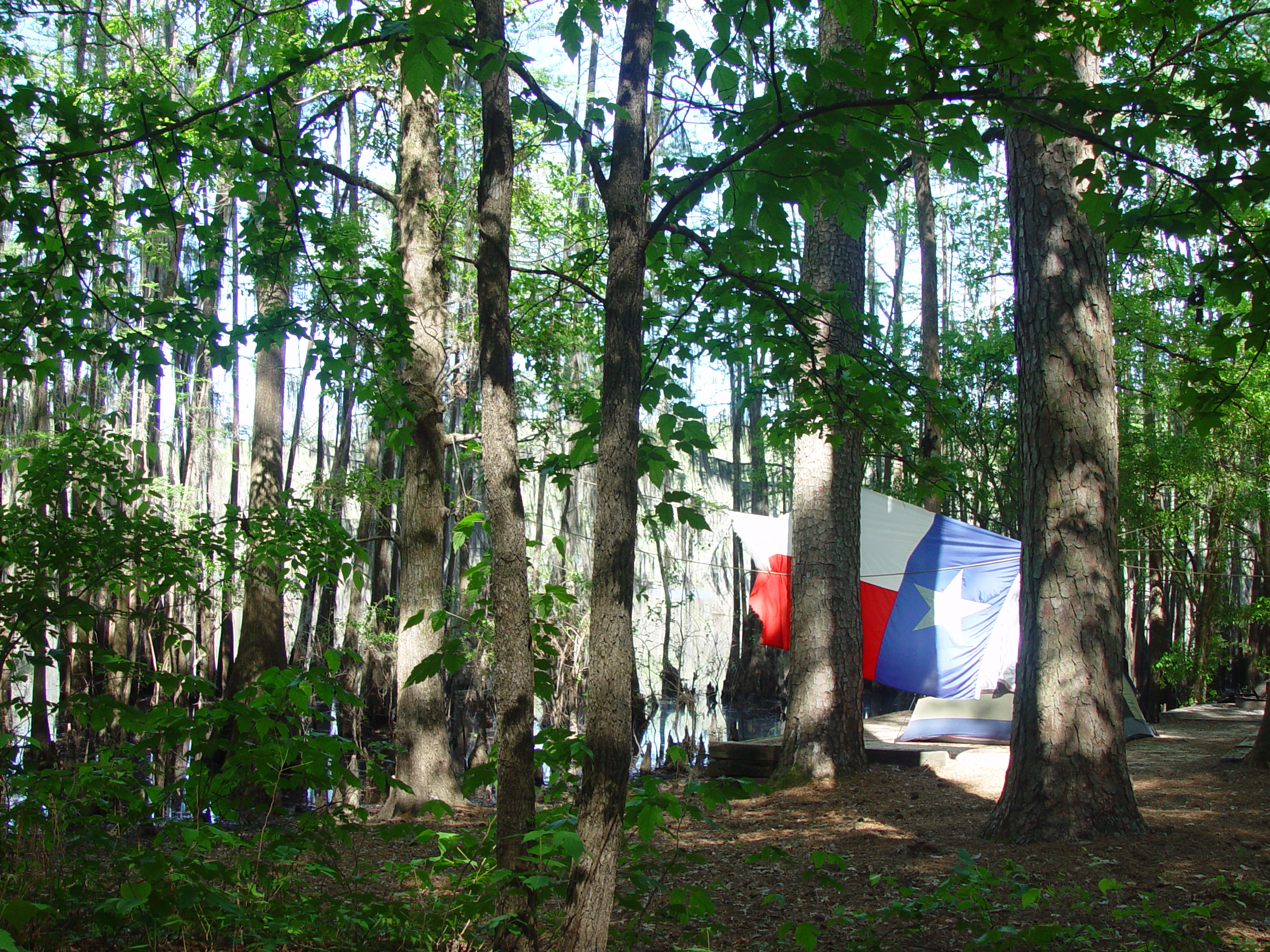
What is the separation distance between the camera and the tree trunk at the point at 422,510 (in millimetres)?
6539

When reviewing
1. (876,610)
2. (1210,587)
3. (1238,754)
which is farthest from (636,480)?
(1210,587)

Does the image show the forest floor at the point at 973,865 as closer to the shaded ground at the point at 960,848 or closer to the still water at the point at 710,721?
the shaded ground at the point at 960,848

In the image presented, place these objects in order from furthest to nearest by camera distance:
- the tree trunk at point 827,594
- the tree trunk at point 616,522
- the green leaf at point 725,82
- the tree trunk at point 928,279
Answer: the tree trunk at point 928,279 → the tree trunk at point 827,594 → the green leaf at point 725,82 → the tree trunk at point 616,522

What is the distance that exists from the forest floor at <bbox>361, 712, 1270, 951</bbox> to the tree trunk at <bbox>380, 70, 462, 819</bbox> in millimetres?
591

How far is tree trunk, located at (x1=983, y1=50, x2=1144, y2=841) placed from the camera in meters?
4.06

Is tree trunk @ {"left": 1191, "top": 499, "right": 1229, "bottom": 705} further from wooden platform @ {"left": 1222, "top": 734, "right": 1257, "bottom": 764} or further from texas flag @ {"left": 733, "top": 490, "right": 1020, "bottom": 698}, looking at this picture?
wooden platform @ {"left": 1222, "top": 734, "right": 1257, "bottom": 764}

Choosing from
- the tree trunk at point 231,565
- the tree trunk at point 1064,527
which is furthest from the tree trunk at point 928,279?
the tree trunk at point 231,565

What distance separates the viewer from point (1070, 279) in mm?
4406

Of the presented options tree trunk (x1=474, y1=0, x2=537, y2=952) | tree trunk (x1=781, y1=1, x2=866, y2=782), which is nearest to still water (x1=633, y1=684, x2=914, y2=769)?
tree trunk (x1=781, y1=1, x2=866, y2=782)

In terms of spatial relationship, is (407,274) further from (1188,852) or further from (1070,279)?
(1188,852)

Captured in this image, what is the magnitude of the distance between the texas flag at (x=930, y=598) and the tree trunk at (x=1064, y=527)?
18.8 feet

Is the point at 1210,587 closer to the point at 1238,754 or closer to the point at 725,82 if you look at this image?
the point at 1238,754

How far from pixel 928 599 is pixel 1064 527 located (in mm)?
6125

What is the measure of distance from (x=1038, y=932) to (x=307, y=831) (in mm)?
2220
